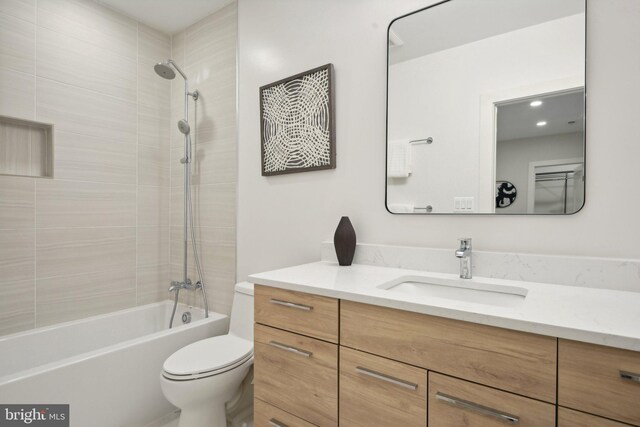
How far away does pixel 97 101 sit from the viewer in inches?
86.7

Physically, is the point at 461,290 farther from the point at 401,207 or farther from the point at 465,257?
the point at 401,207

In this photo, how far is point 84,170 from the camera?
214cm

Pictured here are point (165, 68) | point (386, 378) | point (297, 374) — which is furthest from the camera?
point (165, 68)

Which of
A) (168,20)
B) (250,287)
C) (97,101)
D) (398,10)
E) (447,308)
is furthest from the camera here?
(168,20)

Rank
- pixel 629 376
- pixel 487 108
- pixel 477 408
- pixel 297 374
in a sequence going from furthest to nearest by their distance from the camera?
1. pixel 487 108
2. pixel 297 374
3. pixel 477 408
4. pixel 629 376

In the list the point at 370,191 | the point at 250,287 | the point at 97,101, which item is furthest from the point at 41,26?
the point at 370,191

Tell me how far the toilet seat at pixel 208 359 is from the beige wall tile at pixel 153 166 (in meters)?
1.40

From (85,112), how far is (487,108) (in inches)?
94.4

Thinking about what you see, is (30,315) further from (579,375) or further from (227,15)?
(579,375)

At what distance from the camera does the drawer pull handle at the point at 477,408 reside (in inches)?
29.9

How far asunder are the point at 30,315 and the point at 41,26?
1.73 meters

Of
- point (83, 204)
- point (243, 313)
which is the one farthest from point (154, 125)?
point (243, 313)

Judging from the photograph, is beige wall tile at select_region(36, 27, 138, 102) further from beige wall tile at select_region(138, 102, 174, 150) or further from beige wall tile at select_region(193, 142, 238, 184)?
beige wall tile at select_region(193, 142, 238, 184)

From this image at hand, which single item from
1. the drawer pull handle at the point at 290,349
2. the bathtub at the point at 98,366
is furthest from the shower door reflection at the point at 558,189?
the bathtub at the point at 98,366
